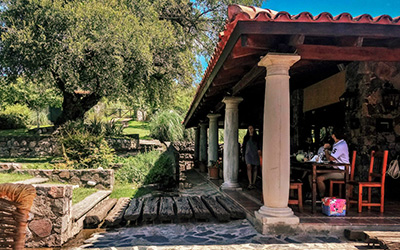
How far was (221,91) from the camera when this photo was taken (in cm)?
781

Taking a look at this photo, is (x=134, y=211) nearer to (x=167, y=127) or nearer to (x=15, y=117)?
(x=167, y=127)

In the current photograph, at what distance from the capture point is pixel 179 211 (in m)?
5.64

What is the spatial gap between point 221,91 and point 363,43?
3.56m

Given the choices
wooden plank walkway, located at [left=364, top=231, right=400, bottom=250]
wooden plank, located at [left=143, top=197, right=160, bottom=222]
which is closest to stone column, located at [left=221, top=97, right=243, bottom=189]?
wooden plank, located at [left=143, top=197, right=160, bottom=222]

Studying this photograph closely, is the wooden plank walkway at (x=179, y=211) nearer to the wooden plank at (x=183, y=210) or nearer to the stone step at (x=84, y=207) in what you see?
the wooden plank at (x=183, y=210)

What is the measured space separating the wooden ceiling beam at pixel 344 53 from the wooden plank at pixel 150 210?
11.1ft

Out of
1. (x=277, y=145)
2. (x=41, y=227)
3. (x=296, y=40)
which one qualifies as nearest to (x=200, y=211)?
(x=277, y=145)

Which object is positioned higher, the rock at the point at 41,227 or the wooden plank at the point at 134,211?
the rock at the point at 41,227

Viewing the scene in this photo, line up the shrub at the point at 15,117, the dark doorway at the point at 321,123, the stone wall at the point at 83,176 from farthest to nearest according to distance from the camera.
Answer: the shrub at the point at 15,117 → the stone wall at the point at 83,176 → the dark doorway at the point at 321,123

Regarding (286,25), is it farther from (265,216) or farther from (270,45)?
(265,216)

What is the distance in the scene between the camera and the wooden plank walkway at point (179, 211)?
17.8 feet

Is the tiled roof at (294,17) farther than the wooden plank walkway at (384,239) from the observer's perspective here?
Yes

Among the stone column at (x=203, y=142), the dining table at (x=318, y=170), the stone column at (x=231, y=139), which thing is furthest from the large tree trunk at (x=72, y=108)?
the dining table at (x=318, y=170)

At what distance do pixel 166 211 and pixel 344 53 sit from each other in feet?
12.4
